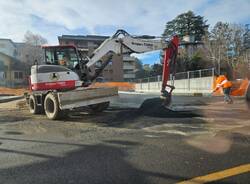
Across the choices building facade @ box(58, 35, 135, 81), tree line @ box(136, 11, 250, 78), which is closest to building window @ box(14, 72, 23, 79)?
building facade @ box(58, 35, 135, 81)

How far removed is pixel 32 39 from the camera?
7012 cm

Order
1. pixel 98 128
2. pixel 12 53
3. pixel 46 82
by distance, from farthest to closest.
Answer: pixel 12 53, pixel 46 82, pixel 98 128

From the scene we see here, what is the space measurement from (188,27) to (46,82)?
5481 centimetres

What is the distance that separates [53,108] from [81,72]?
206 centimetres

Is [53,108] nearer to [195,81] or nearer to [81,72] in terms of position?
[81,72]

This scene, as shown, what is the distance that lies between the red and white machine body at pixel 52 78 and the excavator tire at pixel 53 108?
0.50 meters

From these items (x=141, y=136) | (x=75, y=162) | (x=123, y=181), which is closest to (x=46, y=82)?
(x=141, y=136)

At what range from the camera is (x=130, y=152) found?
5566 millimetres

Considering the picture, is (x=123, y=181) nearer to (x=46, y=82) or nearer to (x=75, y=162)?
(x=75, y=162)

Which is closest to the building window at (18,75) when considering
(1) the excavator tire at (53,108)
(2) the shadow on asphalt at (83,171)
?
(1) the excavator tire at (53,108)

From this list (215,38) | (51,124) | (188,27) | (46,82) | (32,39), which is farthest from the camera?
(32,39)

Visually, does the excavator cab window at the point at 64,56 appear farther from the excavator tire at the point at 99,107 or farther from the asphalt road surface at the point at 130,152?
the asphalt road surface at the point at 130,152

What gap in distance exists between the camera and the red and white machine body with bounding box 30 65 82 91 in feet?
37.4

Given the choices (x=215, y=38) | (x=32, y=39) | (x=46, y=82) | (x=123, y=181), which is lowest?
(x=123, y=181)
